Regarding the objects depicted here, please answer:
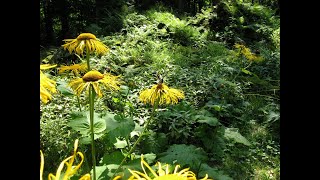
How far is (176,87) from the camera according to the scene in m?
4.61

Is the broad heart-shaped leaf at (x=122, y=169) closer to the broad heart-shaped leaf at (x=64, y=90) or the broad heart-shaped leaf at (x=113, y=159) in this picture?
the broad heart-shaped leaf at (x=113, y=159)

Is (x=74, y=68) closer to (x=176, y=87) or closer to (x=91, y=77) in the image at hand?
(x=91, y=77)

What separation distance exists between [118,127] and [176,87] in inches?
106

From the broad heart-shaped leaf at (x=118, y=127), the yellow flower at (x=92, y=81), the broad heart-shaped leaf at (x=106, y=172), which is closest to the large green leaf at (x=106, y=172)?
the broad heart-shaped leaf at (x=106, y=172)

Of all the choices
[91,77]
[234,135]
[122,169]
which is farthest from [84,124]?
[234,135]

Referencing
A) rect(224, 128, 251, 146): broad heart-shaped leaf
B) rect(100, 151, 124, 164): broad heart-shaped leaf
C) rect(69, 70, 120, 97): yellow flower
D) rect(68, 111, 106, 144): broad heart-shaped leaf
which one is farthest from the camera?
rect(224, 128, 251, 146): broad heart-shaped leaf

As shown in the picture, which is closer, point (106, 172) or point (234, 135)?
point (106, 172)

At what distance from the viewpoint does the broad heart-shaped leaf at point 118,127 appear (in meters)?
1.93

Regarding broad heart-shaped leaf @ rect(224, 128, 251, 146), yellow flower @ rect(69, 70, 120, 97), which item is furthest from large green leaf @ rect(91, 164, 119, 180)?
broad heart-shaped leaf @ rect(224, 128, 251, 146)

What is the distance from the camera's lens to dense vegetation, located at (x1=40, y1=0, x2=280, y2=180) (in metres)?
2.33

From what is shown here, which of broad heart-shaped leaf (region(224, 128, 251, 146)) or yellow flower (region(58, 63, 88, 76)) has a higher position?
yellow flower (region(58, 63, 88, 76))

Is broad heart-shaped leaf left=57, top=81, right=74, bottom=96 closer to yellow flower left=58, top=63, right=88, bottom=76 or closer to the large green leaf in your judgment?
yellow flower left=58, top=63, right=88, bottom=76
